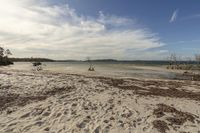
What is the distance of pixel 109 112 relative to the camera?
6.12m

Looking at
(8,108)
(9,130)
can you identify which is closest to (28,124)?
(9,130)

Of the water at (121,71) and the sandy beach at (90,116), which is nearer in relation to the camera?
the sandy beach at (90,116)

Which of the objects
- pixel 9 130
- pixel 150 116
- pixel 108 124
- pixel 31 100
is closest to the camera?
pixel 9 130

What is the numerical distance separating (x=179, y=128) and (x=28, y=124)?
4545 millimetres

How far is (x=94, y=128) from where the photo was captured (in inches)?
186

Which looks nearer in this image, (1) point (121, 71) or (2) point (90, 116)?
(2) point (90, 116)

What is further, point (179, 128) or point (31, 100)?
point (31, 100)

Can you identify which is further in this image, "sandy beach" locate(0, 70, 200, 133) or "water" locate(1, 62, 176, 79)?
"water" locate(1, 62, 176, 79)

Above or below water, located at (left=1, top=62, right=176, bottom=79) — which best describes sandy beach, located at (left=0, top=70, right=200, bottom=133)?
above

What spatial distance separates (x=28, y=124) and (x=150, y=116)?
409 cm

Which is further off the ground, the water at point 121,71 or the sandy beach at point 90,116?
the sandy beach at point 90,116

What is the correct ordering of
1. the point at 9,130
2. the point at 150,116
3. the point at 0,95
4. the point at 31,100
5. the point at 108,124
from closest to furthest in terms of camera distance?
the point at 9,130, the point at 108,124, the point at 150,116, the point at 31,100, the point at 0,95

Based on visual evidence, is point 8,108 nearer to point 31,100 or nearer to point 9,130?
point 31,100

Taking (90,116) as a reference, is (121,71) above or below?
below
